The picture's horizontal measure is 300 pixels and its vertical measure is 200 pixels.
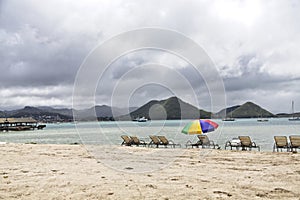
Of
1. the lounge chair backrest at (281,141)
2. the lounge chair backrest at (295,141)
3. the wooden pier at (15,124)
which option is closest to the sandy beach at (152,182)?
the lounge chair backrest at (295,141)

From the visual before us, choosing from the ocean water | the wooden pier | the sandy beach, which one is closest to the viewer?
the sandy beach

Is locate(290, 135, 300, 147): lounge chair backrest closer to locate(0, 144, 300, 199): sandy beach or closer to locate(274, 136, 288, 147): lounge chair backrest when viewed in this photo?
locate(274, 136, 288, 147): lounge chair backrest

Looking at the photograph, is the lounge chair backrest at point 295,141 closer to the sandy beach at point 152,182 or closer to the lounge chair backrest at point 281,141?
the lounge chair backrest at point 281,141

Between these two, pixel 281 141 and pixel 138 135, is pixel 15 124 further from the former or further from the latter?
pixel 281 141

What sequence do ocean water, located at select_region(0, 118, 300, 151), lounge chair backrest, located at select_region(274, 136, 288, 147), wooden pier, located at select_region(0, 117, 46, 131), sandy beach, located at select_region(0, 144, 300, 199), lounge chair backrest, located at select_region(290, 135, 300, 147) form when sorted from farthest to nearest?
wooden pier, located at select_region(0, 117, 46, 131), ocean water, located at select_region(0, 118, 300, 151), lounge chair backrest, located at select_region(274, 136, 288, 147), lounge chair backrest, located at select_region(290, 135, 300, 147), sandy beach, located at select_region(0, 144, 300, 199)

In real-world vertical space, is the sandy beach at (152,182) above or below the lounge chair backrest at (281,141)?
below

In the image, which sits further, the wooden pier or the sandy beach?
the wooden pier

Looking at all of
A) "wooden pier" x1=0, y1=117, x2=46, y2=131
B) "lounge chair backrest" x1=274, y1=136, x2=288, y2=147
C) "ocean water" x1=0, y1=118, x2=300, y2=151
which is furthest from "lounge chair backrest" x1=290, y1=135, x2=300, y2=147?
"wooden pier" x1=0, y1=117, x2=46, y2=131

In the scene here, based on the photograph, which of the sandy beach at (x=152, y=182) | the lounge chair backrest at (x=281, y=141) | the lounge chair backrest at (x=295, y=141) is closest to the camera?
the sandy beach at (x=152, y=182)

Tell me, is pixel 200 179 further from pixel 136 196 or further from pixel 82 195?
pixel 82 195

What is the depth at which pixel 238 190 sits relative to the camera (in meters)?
5.56

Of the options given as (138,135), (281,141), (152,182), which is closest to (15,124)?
(138,135)

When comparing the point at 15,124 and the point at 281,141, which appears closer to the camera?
the point at 281,141

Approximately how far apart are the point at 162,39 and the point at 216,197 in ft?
16.2
